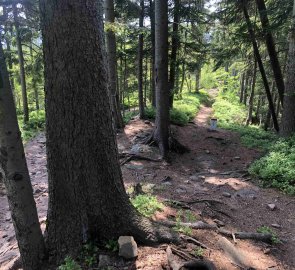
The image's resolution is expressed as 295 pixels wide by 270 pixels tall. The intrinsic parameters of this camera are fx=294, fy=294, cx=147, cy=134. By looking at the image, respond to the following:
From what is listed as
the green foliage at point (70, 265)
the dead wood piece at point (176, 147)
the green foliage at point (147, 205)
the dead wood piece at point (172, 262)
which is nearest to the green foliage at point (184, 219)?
the green foliage at point (147, 205)

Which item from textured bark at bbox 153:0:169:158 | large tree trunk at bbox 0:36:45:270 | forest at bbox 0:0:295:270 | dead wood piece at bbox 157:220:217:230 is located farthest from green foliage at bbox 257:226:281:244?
textured bark at bbox 153:0:169:158

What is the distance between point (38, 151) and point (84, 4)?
9.86m

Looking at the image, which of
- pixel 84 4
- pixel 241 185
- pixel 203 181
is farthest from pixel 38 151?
pixel 84 4

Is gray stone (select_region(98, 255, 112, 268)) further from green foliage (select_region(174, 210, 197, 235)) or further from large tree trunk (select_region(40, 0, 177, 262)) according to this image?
green foliage (select_region(174, 210, 197, 235))

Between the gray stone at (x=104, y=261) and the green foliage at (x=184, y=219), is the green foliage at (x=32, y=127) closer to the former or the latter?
the green foliage at (x=184, y=219)

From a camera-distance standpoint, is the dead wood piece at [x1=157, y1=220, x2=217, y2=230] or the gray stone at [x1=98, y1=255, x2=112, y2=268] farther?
the dead wood piece at [x1=157, y1=220, x2=217, y2=230]

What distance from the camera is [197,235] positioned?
14.2 ft

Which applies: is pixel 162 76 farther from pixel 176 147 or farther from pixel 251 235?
pixel 251 235

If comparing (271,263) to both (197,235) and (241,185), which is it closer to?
(197,235)

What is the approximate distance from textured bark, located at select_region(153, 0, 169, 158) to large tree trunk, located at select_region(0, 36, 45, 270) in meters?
6.88

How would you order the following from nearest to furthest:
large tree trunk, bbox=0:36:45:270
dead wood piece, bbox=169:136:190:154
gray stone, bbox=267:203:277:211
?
1. large tree trunk, bbox=0:36:45:270
2. gray stone, bbox=267:203:277:211
3. dead wood piece, bbox=169:136:190:154

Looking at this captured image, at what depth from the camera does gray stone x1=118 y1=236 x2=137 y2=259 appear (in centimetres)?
353

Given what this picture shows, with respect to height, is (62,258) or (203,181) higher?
(62,258)

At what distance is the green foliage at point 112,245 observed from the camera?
A: 3.62 metres
